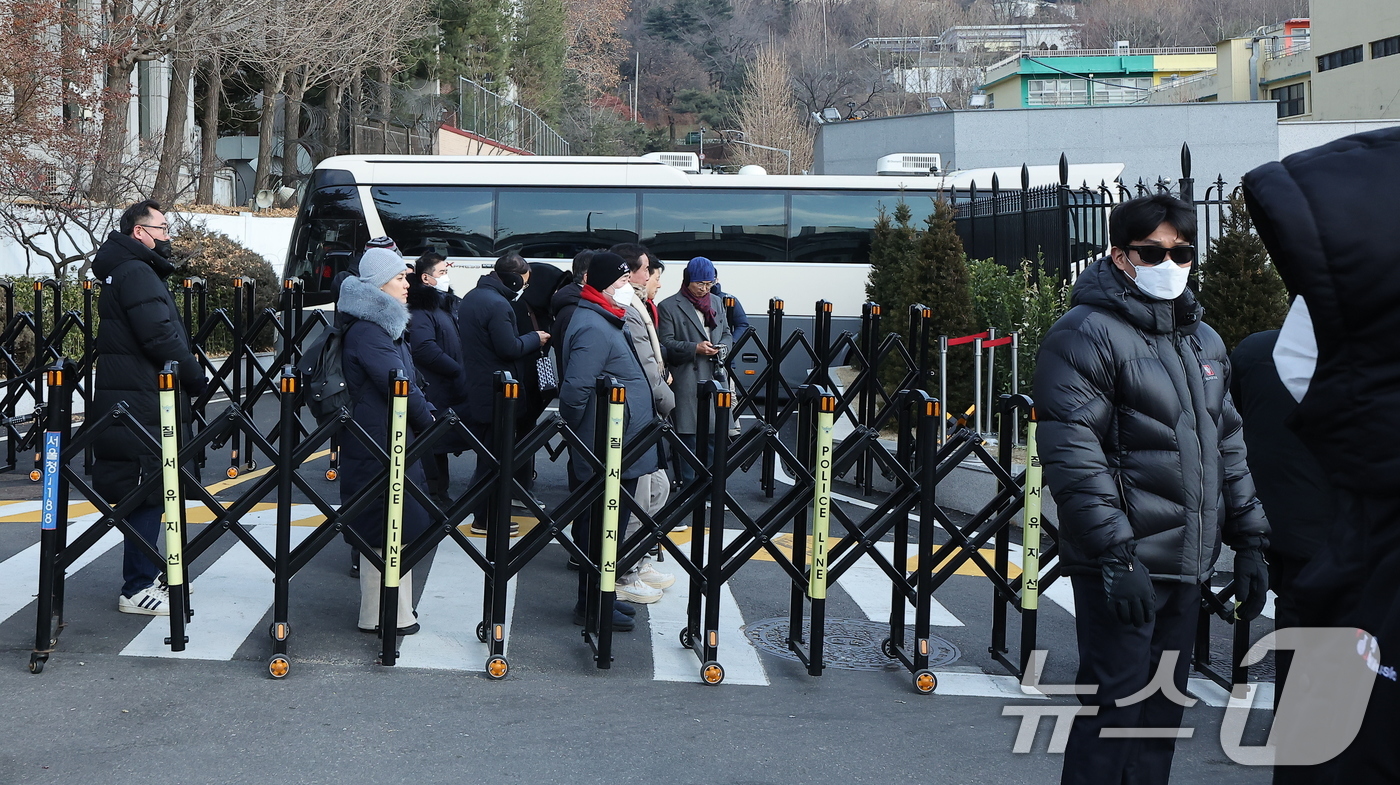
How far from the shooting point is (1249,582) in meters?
4.07

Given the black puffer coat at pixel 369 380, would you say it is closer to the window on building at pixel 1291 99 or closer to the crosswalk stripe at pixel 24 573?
the crosswalk stripe at pixel 24 573

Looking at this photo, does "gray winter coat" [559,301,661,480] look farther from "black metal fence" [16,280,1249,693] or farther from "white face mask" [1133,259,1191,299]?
"white face mask" [1133,259,1191,299]

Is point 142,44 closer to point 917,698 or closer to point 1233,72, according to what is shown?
point 917,698

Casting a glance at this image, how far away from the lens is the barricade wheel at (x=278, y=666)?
553 cm

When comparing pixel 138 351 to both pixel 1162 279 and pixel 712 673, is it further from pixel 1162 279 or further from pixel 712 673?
pixel 1162 279

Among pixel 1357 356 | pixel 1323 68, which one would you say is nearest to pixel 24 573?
pixel 1357 356

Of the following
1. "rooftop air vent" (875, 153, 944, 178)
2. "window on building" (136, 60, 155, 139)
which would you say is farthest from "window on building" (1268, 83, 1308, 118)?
"window on building" (136, 60, 155, 139)

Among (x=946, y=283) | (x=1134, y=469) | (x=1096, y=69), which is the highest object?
(x=1096, y=69)

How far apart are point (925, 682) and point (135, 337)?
4152 millimetres

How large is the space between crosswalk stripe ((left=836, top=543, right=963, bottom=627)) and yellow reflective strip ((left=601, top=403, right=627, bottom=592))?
1.62 m

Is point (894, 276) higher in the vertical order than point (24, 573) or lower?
higher

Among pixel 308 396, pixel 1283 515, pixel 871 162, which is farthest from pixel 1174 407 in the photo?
pixel 871 162

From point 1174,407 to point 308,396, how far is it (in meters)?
4.20

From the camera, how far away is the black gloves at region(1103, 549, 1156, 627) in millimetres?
3662
